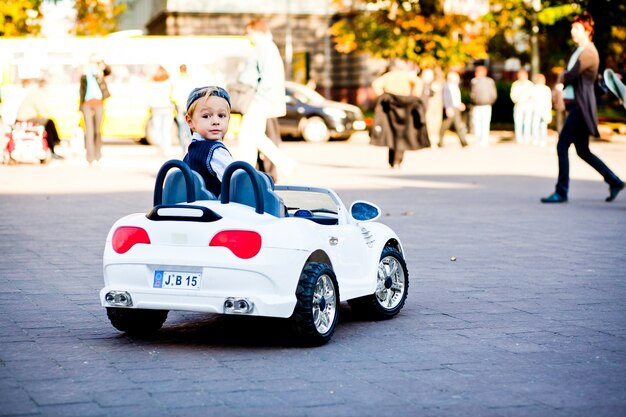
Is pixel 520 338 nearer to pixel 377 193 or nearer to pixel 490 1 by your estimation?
pixel 377 193

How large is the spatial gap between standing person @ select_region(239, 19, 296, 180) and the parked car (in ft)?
64.5

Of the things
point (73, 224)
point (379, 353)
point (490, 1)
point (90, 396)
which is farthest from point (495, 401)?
point (490, 1)

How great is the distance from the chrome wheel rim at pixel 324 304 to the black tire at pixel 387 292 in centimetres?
64

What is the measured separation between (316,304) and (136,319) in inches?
37.1

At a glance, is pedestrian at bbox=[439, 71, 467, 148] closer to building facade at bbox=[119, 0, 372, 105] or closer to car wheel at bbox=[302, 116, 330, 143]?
car wheel at bbox=[302, 116, 330, 143]

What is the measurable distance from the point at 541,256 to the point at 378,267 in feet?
11.0

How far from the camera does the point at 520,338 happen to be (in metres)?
6.76

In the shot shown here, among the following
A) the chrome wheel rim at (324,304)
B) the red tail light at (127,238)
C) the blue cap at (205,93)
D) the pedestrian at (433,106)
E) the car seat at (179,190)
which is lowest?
the pedestrian at (433,106)

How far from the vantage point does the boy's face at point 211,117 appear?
22.9ft

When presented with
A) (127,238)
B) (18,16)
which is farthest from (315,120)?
(127,238)

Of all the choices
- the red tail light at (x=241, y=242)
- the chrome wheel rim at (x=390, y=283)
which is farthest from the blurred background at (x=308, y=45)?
the red tail light at (x=241, y=242)

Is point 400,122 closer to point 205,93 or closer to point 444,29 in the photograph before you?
point 205,93

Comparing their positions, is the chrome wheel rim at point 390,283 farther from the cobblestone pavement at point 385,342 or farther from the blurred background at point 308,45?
the blurred background at point 308,45

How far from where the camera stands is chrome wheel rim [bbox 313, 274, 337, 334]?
6527 mm
